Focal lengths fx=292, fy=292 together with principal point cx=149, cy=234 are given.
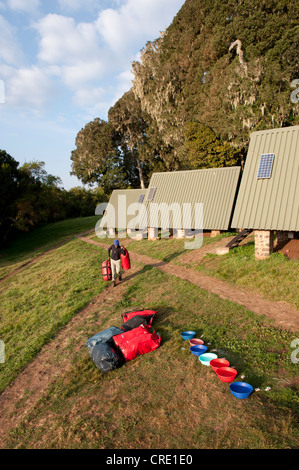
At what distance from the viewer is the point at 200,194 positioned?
67.7ft

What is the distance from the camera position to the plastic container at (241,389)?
18.9 feet

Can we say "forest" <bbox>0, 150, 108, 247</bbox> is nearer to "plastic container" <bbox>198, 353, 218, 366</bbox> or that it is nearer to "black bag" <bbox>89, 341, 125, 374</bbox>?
"black bag" <bbox>89, 341, 125, 374</bbox>

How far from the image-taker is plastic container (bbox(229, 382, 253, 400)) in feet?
18.9

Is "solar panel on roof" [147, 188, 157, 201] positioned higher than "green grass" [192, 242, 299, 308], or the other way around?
"solar panel on roof" [147, 188, 157, 201]

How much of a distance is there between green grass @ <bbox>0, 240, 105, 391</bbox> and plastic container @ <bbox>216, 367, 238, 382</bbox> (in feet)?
19.4

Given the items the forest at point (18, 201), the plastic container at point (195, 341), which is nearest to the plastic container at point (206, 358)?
the plastic container at point (195, 341)

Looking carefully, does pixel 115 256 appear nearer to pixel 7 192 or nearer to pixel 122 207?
pixel 122 207

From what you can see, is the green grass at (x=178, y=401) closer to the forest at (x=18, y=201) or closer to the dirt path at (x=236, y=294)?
the dirt path at (x=236, y=294)

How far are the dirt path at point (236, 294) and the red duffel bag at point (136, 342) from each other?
3.72 metres

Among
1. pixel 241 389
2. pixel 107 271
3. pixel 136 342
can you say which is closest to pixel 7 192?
pixel 107 271

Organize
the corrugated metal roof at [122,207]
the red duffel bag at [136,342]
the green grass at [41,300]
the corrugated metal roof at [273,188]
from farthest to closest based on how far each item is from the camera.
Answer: the corrugated metal roof at [122,207], the corrugated metal roof at [273,188], the green grass at [41,300], the red duffel bag at [136,342]

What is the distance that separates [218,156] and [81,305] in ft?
72.6

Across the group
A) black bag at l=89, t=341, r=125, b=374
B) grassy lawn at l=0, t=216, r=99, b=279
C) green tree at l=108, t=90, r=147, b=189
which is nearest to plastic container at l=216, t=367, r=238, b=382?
black bag at l=89, t=341, r=125, b=374
